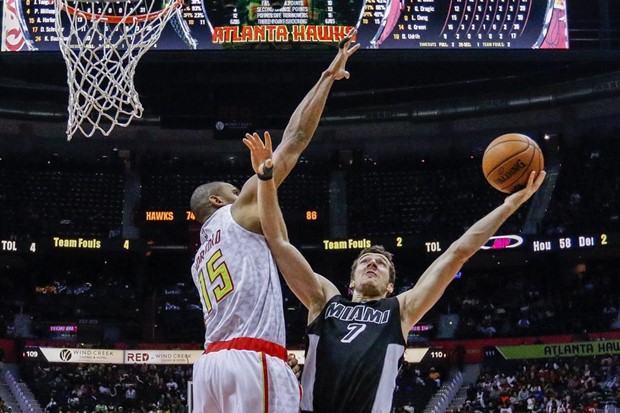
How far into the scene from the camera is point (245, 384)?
394cm

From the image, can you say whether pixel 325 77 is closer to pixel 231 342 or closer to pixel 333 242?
pixel 231 342

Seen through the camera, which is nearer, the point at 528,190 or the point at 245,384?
the point at 245,384

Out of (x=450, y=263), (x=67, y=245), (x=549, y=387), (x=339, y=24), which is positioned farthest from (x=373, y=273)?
(x=67, y=245)

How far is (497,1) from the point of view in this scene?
749 inches

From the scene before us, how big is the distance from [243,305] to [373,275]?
0.69 metres

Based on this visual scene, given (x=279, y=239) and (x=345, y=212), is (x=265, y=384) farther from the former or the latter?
(x=345, y=212)

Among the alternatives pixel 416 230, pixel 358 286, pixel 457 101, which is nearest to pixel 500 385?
pixel 416 230

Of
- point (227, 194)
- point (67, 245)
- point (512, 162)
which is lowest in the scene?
point (227, 194)

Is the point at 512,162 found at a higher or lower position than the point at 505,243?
lower

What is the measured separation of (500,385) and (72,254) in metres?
13.1

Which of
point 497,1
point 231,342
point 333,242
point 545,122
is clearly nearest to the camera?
point 231,342

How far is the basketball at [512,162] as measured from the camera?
4.60 metres

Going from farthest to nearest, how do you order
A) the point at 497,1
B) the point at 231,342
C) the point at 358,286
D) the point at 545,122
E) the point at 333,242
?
the point at 545,122, the point at 333,242, the point at 497,1, the point at 358,286, the point at 231,342

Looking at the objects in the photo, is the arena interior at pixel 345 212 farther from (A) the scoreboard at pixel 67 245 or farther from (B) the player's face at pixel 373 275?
(B) the player's face at pixel 373 275
